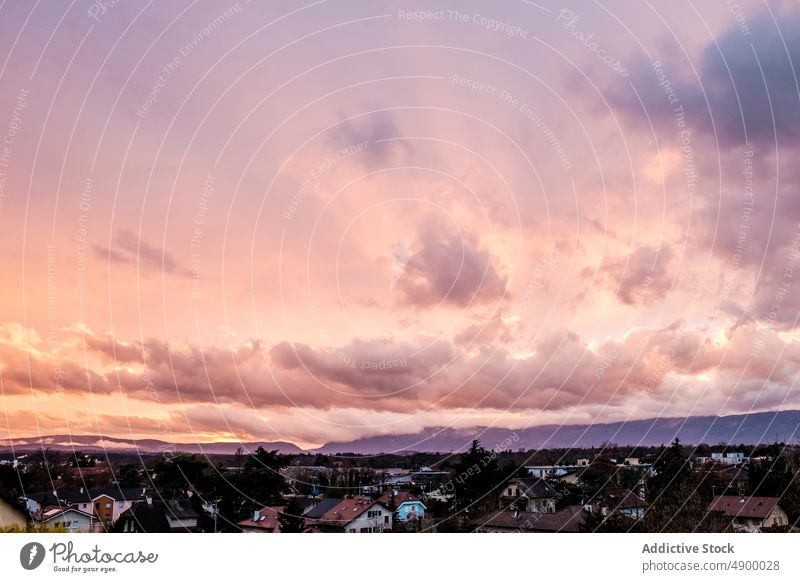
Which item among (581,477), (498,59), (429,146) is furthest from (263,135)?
(581,477)

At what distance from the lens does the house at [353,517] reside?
25.4 m

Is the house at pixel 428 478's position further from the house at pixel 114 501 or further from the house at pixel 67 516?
the house at pixel 67 516

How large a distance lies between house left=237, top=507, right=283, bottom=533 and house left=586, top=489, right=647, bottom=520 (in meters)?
13.0

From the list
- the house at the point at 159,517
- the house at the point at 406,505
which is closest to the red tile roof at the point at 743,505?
the house at the point at 406,505

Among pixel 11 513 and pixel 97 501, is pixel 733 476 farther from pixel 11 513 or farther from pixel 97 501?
pixel 11 513

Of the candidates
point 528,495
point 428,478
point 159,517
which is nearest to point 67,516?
point 159,517

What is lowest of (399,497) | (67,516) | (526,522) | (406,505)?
(526,522)

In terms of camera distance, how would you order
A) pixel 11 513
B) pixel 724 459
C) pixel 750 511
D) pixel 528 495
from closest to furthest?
pixel 11 513 → pixel 750 511 → pixel 528 495 → pixel 724 459

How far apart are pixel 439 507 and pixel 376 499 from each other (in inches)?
103

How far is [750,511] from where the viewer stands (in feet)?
87.9

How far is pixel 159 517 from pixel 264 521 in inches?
150

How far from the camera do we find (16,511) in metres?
21.1

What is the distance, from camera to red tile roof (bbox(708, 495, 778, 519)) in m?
26.5
